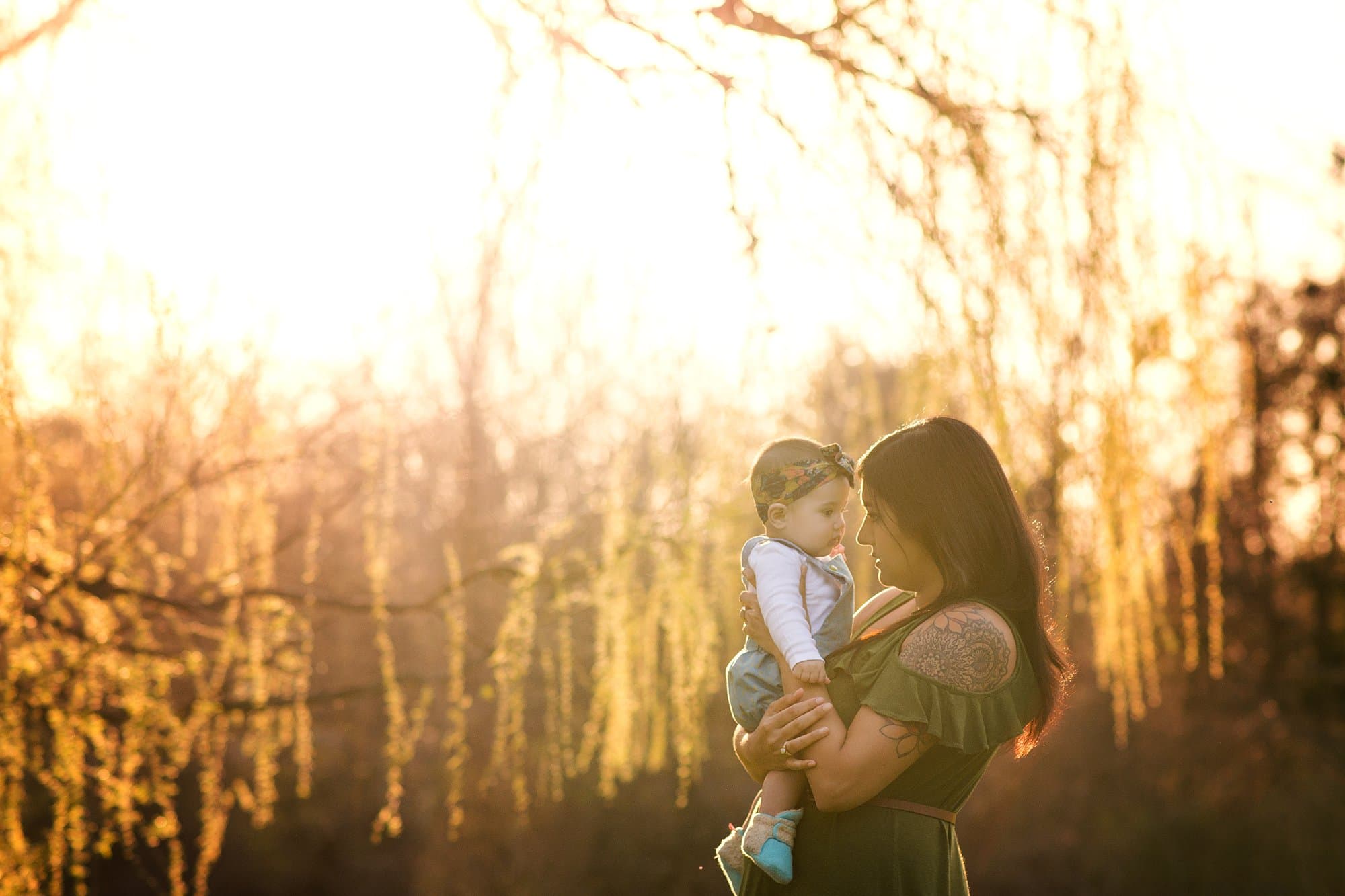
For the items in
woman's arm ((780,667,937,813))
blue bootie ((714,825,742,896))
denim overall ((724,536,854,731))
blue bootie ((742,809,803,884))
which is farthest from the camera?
blue bootie ((714,825,742,896))

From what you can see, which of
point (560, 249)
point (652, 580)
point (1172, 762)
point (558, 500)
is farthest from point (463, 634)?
point (1172, 762)

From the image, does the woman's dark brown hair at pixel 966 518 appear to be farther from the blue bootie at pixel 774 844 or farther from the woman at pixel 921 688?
the blue bootie at pixel 774 844

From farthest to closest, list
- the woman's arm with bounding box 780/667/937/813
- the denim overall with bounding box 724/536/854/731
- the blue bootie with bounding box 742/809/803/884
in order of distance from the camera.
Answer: the denim overall with bounding box 724/536/854/731
the blue bootie with bounding box 742/809/803/884
the woman's arm with bounding box 780/667/937/813

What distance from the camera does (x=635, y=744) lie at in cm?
427

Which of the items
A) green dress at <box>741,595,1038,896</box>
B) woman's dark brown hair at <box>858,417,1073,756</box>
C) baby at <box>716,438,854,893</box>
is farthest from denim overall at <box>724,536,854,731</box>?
woman's dark brown hair at <box>858,417,1073,756</box>

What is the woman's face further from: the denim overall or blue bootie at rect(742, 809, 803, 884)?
blue bootie at rect(742, 809, 803, 884)

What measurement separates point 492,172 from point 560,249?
26.2 inches

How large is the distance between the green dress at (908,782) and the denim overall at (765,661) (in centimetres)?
10

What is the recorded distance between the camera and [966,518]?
1817mm

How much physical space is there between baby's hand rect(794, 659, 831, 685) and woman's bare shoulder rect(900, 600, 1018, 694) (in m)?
0.13

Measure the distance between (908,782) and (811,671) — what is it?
23cm

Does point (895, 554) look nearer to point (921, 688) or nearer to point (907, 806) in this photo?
point (921, 688)

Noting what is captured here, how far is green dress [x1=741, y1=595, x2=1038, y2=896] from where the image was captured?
173cm

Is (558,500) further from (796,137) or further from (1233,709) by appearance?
(796,137)
